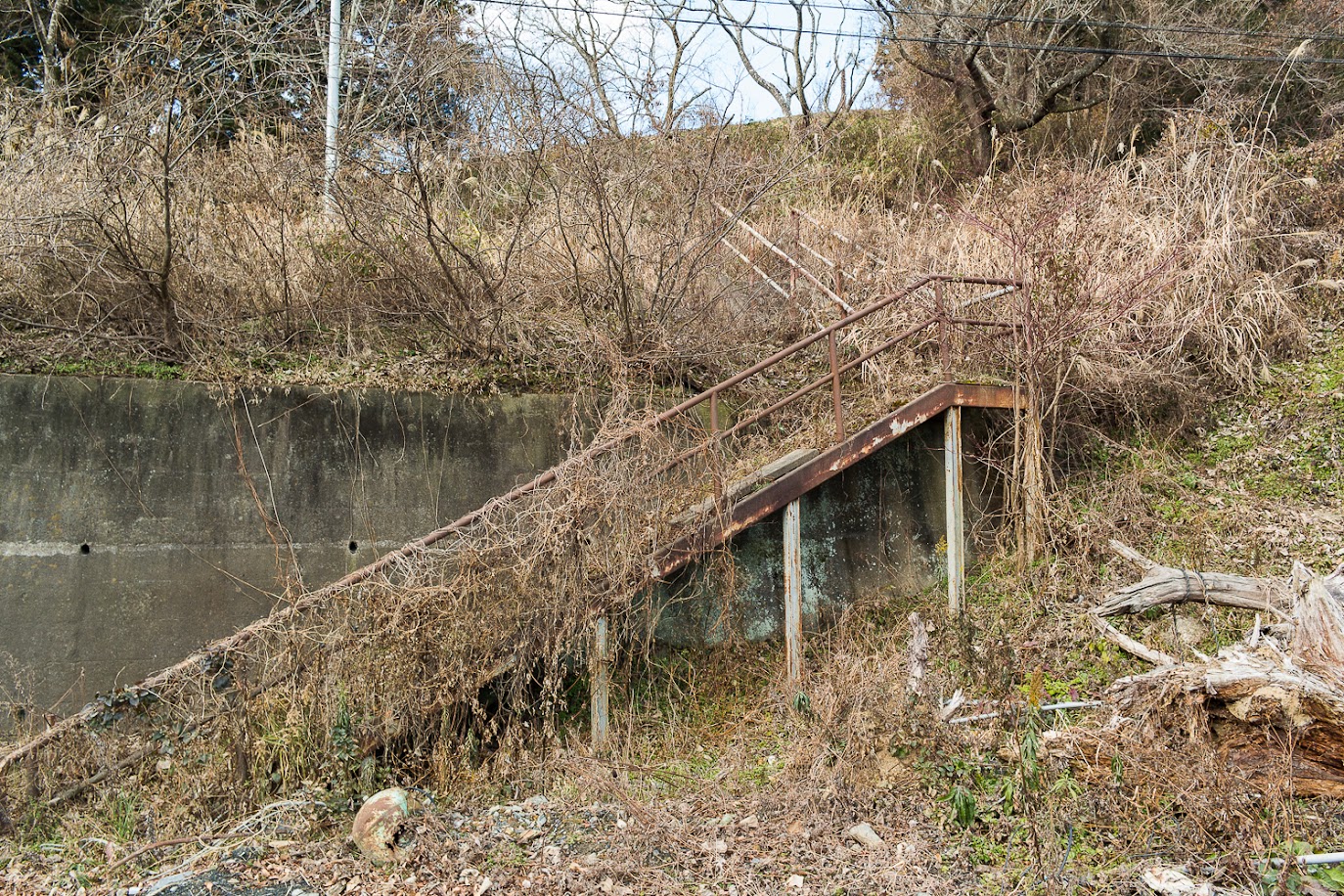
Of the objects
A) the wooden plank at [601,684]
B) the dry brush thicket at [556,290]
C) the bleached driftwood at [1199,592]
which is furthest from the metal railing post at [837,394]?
the wooden plank at [601,684]

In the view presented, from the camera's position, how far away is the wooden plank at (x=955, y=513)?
859 centimetres

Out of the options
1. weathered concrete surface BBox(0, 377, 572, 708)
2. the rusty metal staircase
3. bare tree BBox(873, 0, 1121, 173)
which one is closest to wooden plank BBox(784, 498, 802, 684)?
the rusty metal staircase

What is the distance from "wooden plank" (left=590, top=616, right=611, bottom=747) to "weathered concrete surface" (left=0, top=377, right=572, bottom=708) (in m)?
2.29

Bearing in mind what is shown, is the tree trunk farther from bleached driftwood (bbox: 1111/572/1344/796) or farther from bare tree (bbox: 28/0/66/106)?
bare tree (bbox: 28/0/66/106)

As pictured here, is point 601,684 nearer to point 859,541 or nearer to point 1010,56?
point 859,541

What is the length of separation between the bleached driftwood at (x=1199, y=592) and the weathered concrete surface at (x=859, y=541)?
7.17 feet

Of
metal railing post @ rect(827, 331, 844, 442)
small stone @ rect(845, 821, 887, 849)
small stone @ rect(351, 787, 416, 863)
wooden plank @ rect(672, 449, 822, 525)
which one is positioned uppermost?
metal railing post @ rect(827, 331, 844, 442)

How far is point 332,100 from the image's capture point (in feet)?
33.4

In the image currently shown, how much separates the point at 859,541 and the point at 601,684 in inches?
132

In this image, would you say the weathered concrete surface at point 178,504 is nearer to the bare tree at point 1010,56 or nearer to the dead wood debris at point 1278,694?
the dead wood debris at point 1278,694

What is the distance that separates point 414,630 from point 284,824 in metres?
1.42

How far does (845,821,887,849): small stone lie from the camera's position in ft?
17.7

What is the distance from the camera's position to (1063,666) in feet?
24.0

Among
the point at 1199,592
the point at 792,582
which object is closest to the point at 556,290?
the point at 792,582
